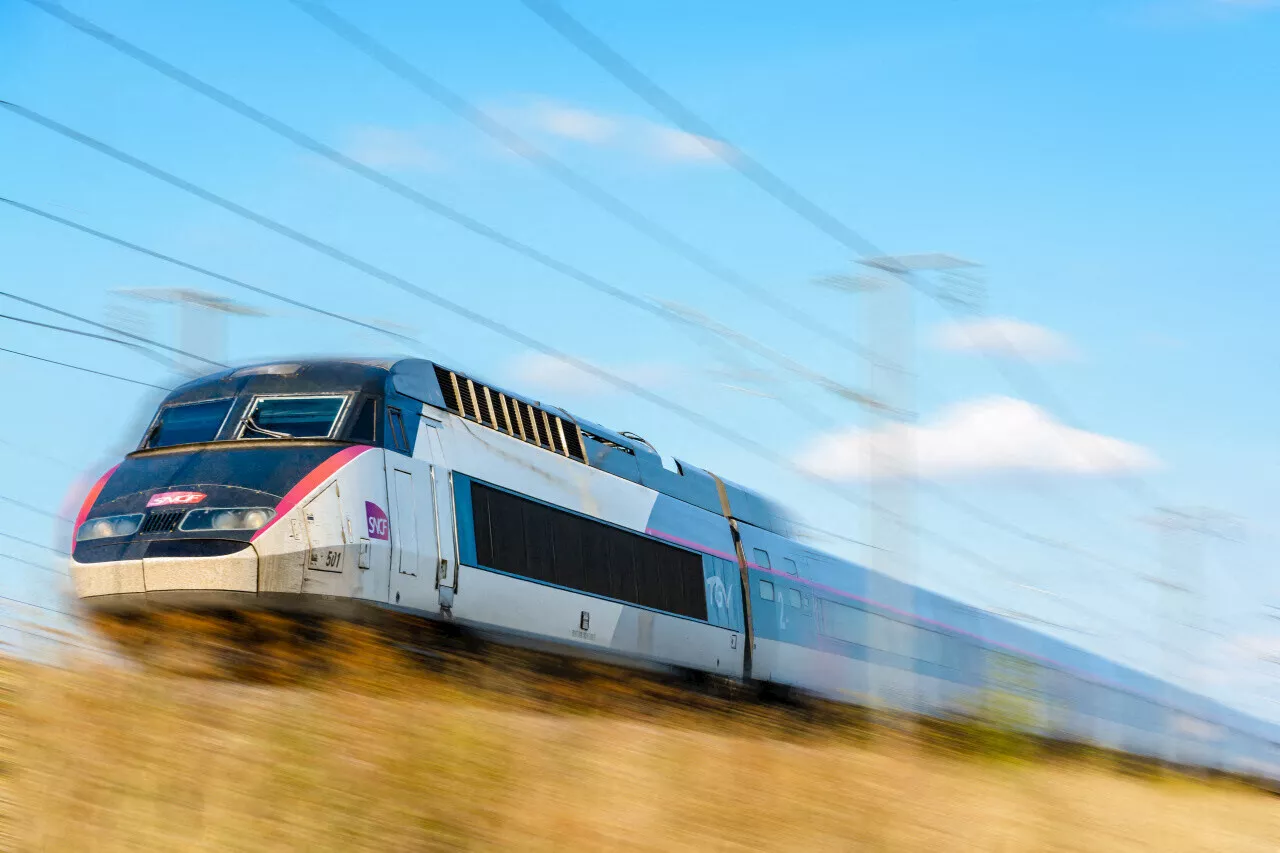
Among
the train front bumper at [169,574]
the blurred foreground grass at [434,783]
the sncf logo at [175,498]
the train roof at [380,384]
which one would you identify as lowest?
the blurred foreground grass at [434,783]

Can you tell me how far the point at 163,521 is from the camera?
1201 cm

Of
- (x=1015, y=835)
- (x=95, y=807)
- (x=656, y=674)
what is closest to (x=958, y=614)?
(x=656, y=674)

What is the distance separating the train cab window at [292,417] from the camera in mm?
12805

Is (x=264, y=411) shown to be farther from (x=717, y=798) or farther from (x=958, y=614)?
(x=958, y=614)

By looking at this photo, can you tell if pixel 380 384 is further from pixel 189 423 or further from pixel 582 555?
pixel 582 555

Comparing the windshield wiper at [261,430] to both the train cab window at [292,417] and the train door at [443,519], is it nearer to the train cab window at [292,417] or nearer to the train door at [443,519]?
the train cab window at [292,417]

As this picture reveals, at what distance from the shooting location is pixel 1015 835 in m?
6.57

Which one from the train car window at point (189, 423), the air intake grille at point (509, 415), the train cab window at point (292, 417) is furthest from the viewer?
the air intake grille at point (509, 415)

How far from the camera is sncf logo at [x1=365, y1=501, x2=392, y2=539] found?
12109 millimetres

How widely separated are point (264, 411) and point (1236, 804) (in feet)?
30.5

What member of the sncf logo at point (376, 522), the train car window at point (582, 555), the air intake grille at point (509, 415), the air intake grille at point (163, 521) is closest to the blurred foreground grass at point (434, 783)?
the sncf logo at point (376, 522)

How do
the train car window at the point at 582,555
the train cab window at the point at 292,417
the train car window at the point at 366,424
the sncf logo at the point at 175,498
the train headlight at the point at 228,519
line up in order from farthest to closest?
the train car window at the point at 582,555 → the train cab window at the point at 292,417 → the train car window at the point at 366,424 → the sncf logo at the point at 175,498 → the train headlight at the point at 228,519

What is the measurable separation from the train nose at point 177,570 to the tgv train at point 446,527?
2 centimetres

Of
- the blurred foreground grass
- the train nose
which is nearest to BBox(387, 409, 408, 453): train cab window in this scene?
the train nose
